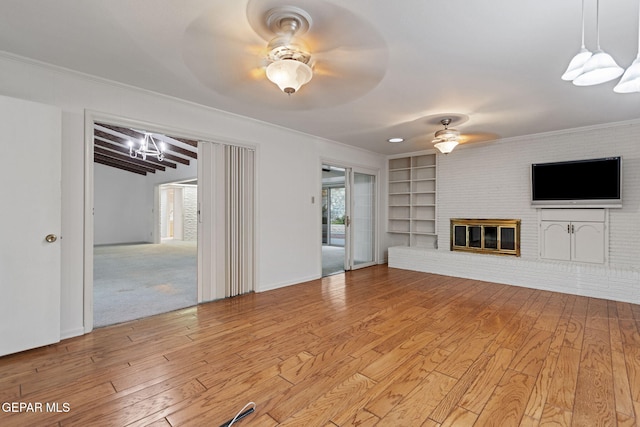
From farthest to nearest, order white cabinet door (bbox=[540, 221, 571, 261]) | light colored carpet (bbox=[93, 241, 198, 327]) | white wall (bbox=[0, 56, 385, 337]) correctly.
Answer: white cabinet door (bbox=[540, 221, 571, 261]), light colored carpet (bbox=[93, 241, 198, 327]), white wall (bbox=[0, 56, 385, 337])

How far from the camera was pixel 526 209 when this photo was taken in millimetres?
4945

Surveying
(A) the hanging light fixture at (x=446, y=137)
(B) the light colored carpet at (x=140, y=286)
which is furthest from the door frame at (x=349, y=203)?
(B) the light colored carpet at (x=140, y=286)

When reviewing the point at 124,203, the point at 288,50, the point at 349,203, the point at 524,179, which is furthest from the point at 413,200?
the point at 124,203

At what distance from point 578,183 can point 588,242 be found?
34.9 inches

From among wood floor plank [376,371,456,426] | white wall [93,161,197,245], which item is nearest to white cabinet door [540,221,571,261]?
wood floor plank [376,371,456,426]

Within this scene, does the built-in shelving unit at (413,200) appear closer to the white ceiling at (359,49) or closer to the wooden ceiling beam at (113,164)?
the white ceiling at (359,49)

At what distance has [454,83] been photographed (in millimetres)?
2904

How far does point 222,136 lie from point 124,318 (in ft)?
7.81

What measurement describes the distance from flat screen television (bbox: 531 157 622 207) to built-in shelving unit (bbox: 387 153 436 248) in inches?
71.6

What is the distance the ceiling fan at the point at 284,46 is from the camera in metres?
1.88

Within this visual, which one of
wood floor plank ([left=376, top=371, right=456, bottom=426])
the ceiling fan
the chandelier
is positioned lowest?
wood floor plank ([left=376, top=371, right=456, bottom=426])

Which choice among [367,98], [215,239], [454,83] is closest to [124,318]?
[215,239]

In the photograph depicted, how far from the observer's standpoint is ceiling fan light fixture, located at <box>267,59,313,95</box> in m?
2.09

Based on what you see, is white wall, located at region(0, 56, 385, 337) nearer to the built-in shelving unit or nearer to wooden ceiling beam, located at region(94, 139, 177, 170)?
the built-in shelving unit
